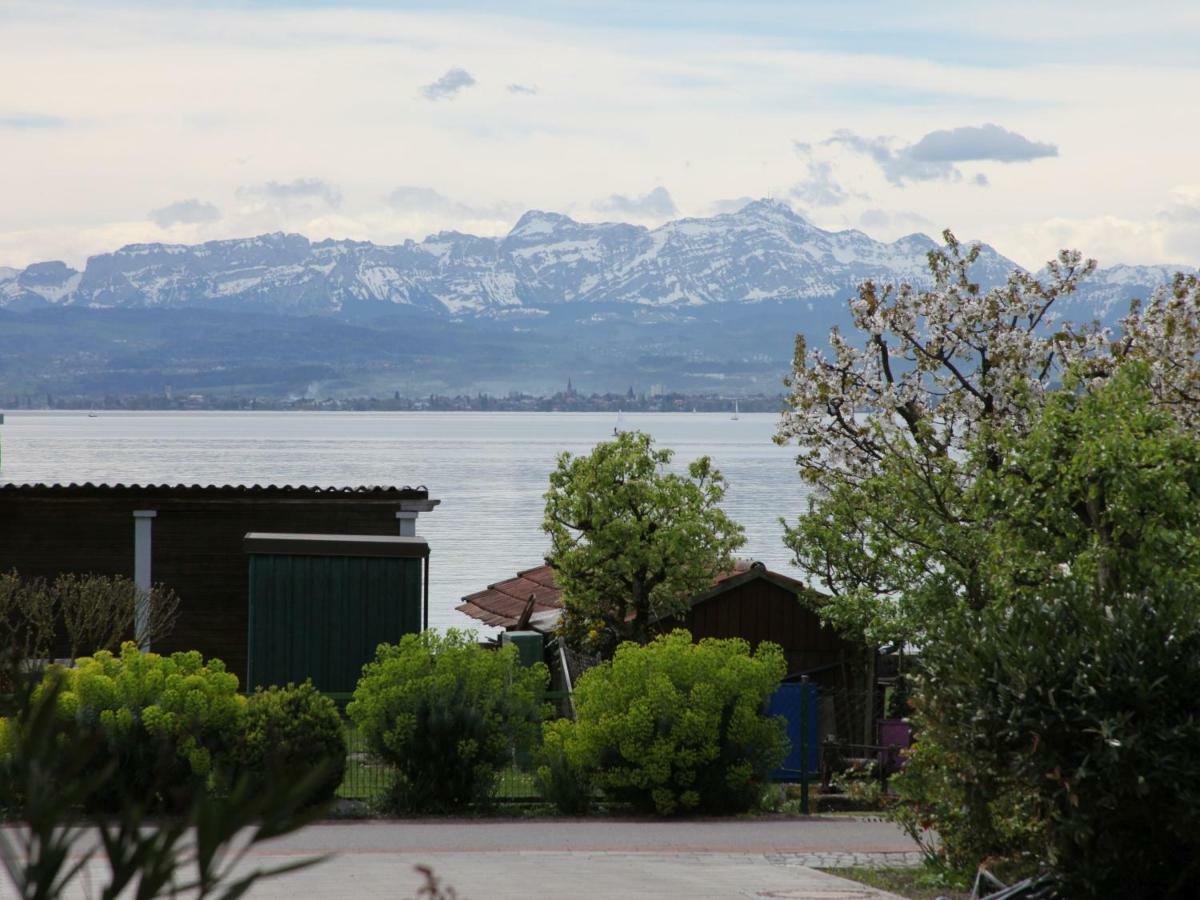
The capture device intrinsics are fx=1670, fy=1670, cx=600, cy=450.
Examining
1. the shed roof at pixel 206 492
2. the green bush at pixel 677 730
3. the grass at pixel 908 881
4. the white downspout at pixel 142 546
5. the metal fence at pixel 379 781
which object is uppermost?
the shed roof at pixel 206 492

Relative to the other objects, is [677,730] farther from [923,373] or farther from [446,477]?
[446,477]

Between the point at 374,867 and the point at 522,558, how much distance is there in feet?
205

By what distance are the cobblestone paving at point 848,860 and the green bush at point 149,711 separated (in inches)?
206

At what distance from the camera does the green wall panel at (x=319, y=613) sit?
20.5 meters

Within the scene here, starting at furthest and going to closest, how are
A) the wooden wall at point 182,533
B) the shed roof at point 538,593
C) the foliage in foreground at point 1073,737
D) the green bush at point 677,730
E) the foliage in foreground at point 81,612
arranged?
the wooden wall at point 182,533, the foliage in foreground at point 81,612, the shed roof at point 538,593, the green bush at point 677,730, the foliage in foreground at point 1073,737

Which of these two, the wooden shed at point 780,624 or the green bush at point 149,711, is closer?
the green bush at point 149,711

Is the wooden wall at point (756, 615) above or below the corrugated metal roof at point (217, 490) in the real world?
below

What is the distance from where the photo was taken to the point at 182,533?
27.8 meters

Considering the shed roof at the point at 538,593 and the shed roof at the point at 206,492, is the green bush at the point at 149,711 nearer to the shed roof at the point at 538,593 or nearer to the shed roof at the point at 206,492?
the shed roof at the point at 538,593

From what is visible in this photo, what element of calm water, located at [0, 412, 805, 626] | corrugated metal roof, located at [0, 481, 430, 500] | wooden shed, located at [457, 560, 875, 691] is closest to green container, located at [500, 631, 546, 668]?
wooden shed, located at [457, 560, 875, 691]

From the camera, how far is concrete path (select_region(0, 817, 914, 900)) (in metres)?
12.1

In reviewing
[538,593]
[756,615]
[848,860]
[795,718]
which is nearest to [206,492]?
[538,593]

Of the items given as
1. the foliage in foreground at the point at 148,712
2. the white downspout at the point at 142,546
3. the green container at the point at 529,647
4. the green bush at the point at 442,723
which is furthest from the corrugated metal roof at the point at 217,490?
the foliage in foreground at the point at 148,712

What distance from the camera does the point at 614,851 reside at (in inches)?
558
